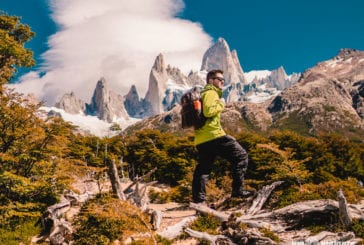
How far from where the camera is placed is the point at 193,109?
6.47m

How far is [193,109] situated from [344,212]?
402cm

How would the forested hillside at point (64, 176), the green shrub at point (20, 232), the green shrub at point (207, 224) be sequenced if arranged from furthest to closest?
the green shrub at point (20, 232) < the forested hillside at point (64, 176) < the green shrub at point (207, 224)

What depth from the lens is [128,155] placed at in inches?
1764

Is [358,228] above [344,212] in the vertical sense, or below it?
below

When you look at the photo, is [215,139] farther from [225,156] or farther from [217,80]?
[217,80]

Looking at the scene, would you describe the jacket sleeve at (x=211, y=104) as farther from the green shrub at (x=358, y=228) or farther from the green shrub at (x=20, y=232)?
the green shrub at (x=20, y=232)

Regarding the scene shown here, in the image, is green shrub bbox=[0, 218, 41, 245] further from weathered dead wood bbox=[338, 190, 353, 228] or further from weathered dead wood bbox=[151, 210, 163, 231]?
weathered dead wood bbox=[338, 190, 353, 228]

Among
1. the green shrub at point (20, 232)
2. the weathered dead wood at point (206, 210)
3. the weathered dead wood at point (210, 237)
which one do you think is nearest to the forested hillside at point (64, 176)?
the green shrub at point (20, 232)

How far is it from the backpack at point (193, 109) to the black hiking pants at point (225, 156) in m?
0.50

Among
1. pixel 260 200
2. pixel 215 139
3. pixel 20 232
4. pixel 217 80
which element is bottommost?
pixel 20 232

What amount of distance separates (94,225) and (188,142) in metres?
22.5

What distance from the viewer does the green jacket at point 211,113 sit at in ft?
20.9

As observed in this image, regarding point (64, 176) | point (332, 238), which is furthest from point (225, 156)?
point (64, 176)

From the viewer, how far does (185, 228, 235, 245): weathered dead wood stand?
6723 millimetres
